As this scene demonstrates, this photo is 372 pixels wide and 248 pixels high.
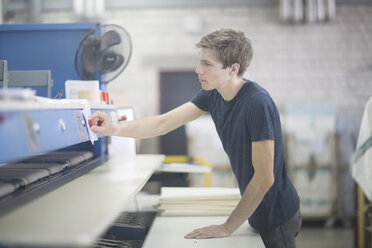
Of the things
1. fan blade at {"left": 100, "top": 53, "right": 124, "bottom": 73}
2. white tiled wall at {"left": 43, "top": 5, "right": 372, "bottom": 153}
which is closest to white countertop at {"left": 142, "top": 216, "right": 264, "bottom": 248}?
fan blade at {"left": 100, "top": 53, "right": 124, "bottom": 73}

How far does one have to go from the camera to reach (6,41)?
2.84 metres

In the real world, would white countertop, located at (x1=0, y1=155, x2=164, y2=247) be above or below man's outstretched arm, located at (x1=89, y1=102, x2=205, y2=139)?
below

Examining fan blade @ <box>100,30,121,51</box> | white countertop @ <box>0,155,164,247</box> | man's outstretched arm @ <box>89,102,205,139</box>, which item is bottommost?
white countertop @ <box>0,155,164,247</box>

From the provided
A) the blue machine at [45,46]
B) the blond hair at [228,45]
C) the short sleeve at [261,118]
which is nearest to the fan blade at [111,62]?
the blue machine at [45,46]

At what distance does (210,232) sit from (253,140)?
19.3 inches

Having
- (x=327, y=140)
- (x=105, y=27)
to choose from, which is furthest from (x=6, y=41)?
(x=327, y=140)

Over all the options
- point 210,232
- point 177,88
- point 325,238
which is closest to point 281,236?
point 210,232

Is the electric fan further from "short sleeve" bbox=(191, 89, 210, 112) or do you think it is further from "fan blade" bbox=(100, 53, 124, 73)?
"short sleeve" bbox=(191, 89, 210, 112)

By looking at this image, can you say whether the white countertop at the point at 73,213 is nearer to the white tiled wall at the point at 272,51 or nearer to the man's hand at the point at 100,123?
the man's hand at the point at 100,123

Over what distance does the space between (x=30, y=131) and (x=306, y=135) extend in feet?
16.4

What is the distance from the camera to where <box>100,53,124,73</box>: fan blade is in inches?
107

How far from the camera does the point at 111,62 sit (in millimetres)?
2742

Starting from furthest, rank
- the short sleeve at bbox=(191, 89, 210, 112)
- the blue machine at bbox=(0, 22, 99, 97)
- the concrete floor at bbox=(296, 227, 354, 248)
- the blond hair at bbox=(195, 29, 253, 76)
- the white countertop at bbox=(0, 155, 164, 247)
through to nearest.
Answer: the concrete floor at bbox=(296, 227, 354, 248), the blue machine at bbox=(0, 22, 99, 97), the short sleeve at bbox=(191, 89, 210, 112), the blond hair at bbox=(195, 29, 253, 76), the white countertop at bbox=(0, 155, 164, 247)

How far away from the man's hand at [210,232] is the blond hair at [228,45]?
795 millimetres
